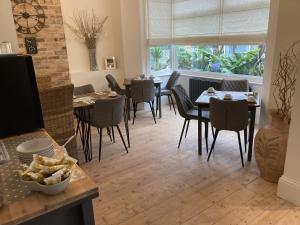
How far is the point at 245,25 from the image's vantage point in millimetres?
4176

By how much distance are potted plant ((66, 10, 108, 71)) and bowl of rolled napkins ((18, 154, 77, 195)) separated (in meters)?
4.34

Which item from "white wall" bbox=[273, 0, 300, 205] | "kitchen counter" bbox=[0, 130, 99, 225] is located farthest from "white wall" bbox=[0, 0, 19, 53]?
"white wall" bbox=[273, 0, 300, 205]

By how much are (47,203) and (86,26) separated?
15.3ft

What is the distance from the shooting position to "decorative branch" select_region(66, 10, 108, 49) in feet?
16.1

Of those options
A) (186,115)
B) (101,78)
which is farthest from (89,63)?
(186,115)

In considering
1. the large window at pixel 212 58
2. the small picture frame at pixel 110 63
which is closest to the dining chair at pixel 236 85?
the large window at pixel 212 58

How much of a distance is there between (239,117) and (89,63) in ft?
11.4

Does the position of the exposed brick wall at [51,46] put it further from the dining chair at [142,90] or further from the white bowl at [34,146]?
the white bowl at [34,146]

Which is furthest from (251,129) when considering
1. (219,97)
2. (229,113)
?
(219,97)

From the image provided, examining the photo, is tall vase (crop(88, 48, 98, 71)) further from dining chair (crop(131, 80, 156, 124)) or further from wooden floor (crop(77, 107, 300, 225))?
wooden floor (crop(77, 107, 300, 225))

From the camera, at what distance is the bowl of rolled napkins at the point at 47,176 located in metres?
0.95

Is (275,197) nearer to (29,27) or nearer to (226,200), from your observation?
(226,200)

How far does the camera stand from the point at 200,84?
5.05m

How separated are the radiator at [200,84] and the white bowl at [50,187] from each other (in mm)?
4120
